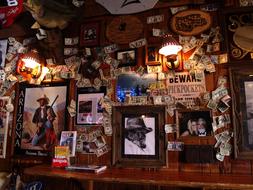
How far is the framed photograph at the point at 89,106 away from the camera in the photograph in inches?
97.7

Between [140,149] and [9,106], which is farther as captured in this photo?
[9,106]

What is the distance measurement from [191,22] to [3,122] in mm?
2277

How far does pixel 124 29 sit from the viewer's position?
8.34 ft

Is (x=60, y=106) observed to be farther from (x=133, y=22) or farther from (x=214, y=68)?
(x=214, y=68)

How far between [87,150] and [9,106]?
1.09 meters

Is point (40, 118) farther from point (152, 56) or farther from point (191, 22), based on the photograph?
point (191, 22)

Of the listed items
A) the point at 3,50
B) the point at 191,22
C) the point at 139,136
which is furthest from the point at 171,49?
the point at 3,50

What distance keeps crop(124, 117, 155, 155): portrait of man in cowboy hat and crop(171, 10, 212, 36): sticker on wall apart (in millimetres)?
882

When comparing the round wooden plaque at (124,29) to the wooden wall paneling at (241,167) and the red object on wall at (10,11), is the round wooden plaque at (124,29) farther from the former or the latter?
the wooden wall paneling at (241,167)

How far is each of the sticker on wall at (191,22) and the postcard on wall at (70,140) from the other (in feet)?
4.65

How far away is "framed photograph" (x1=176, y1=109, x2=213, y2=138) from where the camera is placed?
7.09 feet

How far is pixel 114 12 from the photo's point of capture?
2.60m

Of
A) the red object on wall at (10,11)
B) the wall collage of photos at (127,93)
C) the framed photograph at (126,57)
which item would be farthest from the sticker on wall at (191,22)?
the red object on wall at (10,11)

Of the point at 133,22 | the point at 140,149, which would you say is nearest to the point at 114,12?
the point at 133,22
